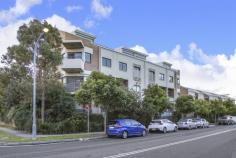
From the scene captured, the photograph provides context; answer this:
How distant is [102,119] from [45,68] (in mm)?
9413

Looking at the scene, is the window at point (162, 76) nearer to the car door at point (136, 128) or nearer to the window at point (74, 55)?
the window at point (74, 55)

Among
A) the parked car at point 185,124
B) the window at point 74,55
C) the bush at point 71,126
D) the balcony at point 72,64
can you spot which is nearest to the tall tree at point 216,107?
the parked car at point 185,124

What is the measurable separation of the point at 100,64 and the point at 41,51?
14436mm

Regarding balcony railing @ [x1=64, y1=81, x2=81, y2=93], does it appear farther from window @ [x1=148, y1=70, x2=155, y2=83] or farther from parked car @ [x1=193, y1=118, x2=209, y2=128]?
window @ [x1=148, y1=70, x2=155, y2=83]

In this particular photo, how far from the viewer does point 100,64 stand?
152 ft

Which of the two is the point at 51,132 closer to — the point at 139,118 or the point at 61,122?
the point at 61,122

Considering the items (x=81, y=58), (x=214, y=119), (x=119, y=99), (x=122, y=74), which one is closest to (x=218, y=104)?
(x=214, y=119)

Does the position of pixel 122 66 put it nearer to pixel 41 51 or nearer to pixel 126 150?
pixel 41 51

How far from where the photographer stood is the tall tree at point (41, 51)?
33.1 m

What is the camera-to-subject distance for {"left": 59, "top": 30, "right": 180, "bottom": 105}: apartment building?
42875 millimetres

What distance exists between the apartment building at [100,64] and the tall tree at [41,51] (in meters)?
2.23

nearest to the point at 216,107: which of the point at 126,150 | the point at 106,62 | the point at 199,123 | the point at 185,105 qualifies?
the point at 185,105

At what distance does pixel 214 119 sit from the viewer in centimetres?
7875

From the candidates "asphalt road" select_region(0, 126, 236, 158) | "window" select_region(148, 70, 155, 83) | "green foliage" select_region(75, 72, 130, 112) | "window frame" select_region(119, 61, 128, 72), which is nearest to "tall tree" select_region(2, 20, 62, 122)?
"green foliage" select_region(75, 72, 130, 112)
